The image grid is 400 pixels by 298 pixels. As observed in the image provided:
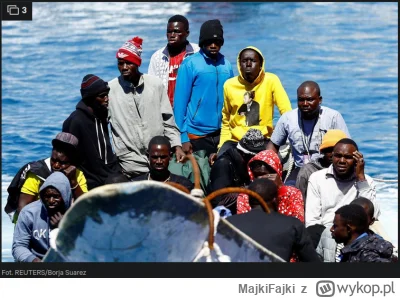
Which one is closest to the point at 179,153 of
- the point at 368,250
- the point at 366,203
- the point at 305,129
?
the point at 305,129

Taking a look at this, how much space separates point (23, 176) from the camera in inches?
339

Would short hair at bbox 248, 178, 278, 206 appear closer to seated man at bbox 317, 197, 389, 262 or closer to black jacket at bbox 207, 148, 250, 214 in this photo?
seated man at bbox 317, 197, 389, 262

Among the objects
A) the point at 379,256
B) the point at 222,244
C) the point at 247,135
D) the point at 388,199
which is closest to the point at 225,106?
the point at 247,135

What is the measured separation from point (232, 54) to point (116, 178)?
11.6 m

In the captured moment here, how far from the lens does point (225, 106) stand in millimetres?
9586

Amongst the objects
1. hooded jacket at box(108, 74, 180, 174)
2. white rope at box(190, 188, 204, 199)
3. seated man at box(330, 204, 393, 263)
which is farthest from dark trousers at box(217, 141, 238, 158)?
white rope at box(190, 188, 204, 199)

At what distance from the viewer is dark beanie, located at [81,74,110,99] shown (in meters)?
8.85

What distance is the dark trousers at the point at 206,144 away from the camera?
9.75 meters

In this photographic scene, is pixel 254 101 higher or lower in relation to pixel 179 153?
higher

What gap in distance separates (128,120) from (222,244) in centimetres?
275

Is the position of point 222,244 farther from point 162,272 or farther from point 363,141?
point 363,141

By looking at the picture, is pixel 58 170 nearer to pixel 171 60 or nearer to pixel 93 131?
pixel 93 131

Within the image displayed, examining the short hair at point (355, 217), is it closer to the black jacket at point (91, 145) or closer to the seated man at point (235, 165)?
the seated man at point (235, 165)

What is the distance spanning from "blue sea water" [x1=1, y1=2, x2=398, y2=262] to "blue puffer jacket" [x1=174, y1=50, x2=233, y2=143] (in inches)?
202
